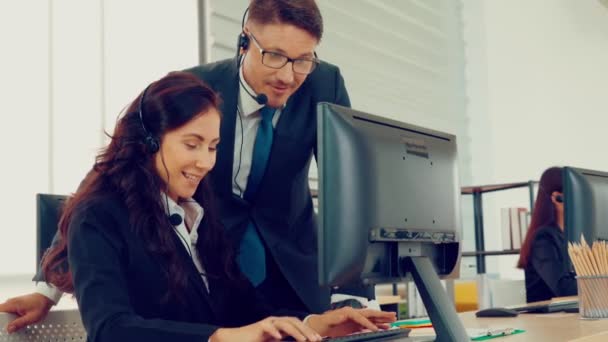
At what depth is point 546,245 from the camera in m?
2.88

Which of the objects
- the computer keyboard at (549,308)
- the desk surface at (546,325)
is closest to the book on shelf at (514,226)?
the computer keyboard at (549,308)

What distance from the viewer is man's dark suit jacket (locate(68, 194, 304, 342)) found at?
112cm

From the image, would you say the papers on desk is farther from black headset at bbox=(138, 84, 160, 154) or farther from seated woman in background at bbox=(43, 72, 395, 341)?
black headset at bbox=(138, 84, 160, 154)

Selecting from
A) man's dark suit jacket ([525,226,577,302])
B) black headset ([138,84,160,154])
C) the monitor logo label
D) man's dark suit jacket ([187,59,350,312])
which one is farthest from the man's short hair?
man's dark suit jacket ([525,226,577,302])

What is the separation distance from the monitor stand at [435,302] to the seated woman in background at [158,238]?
13 centimetres

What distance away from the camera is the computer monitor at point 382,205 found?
1123 mm

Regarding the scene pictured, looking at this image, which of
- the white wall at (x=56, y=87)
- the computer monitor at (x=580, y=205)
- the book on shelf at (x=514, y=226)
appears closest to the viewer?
the computer monitor at (x=580, y=205)

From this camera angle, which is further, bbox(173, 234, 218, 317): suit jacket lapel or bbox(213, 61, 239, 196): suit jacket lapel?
bbox(213, 61, 239, 196): suit jacket lapel

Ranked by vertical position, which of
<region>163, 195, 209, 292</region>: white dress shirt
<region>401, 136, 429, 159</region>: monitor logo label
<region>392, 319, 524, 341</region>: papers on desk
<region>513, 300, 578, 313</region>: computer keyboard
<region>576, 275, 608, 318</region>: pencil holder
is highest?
<region>401, 136, 429, 159</region>: monitor logo label

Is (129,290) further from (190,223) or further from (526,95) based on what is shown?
(526,95)

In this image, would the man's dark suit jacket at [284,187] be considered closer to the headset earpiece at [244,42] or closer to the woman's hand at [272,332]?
the headset earpiece at [244,42]

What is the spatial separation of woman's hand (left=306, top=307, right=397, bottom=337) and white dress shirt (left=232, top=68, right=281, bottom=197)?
17.3 inches

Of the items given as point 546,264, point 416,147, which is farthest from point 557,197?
point 416,147

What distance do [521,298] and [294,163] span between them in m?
1.89
